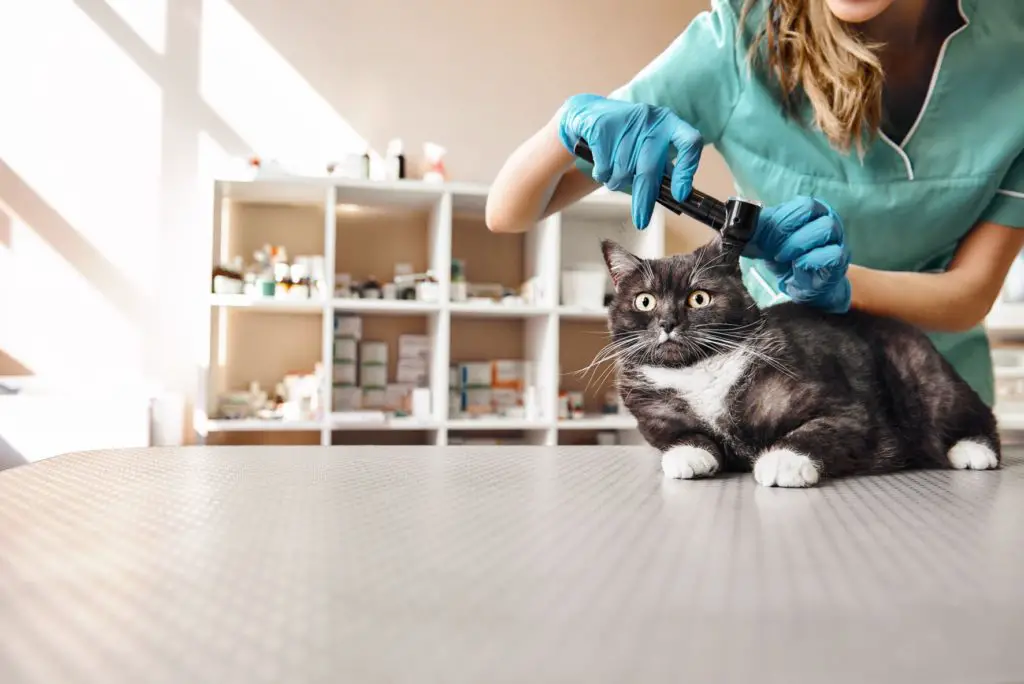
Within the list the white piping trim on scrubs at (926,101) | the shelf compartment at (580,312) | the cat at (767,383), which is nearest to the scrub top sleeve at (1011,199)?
the white piping trim on scrubs at (926,101)

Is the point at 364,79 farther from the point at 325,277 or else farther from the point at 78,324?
the point at 78,324

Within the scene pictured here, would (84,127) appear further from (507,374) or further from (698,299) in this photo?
(698,299)

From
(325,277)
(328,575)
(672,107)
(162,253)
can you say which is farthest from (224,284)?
(328,575)

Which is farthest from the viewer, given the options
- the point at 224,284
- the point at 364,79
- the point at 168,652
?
the point at 364,79

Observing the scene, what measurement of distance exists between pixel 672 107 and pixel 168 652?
0.89 meters

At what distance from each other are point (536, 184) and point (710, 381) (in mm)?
390

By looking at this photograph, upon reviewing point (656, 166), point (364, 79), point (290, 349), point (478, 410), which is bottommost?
point (478, 410)

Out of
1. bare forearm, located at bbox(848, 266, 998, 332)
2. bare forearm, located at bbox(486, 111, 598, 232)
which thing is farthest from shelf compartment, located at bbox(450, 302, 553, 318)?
bare forearm, located at bbox(848, 266, 998, 332)

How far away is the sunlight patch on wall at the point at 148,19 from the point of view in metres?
2.55

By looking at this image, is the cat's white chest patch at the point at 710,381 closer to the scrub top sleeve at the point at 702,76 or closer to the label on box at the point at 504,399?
the scrub top sleeve at the point at 702,76

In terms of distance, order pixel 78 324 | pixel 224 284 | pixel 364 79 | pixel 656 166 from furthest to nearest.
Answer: pixel 364 79 < pixel 78 324 < pixel 224 284 < pixel 656 166

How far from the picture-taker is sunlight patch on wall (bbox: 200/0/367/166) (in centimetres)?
259

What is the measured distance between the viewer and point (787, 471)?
2.04ft

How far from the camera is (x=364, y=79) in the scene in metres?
2.70
